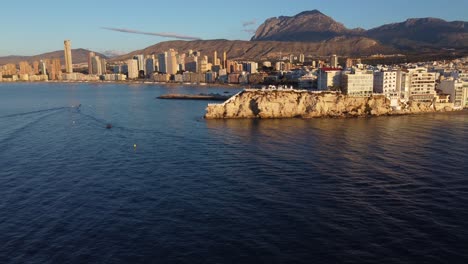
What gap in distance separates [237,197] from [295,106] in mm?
42331

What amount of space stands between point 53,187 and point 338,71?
224 feet

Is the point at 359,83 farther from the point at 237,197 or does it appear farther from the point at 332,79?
the point at 237,197

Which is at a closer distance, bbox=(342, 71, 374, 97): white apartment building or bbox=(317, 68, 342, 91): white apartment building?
bbox=(342, 71, 374, 97): white apartment building

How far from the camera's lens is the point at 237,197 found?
26828 millimetres

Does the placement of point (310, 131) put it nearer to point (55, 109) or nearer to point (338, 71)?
point (338, 71)

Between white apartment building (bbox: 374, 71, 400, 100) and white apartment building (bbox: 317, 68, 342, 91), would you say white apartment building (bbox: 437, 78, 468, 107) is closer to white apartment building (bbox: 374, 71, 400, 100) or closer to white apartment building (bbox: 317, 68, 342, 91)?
white apartment building (bbox: 374, 71, 400, 100)

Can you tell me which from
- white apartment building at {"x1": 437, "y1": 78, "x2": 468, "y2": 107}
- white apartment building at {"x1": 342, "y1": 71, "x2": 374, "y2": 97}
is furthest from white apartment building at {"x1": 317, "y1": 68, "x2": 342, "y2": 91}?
white apartment building at {"x1": 437, "y1": 78, "x2": 468, "y2": 107}

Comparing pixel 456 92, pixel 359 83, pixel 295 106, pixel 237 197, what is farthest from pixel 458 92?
pixel 237 197

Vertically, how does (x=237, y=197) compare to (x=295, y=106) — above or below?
below

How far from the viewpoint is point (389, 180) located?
98.6 feet

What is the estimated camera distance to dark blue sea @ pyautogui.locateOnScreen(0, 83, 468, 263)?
19.9m

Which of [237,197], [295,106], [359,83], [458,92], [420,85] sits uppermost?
[359,83]

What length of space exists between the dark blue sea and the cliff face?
16.2 meters

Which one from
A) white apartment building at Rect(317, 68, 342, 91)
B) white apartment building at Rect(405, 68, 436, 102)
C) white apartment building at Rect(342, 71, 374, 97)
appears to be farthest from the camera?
white apartment building at Rect(317, 68, 342, 91)
